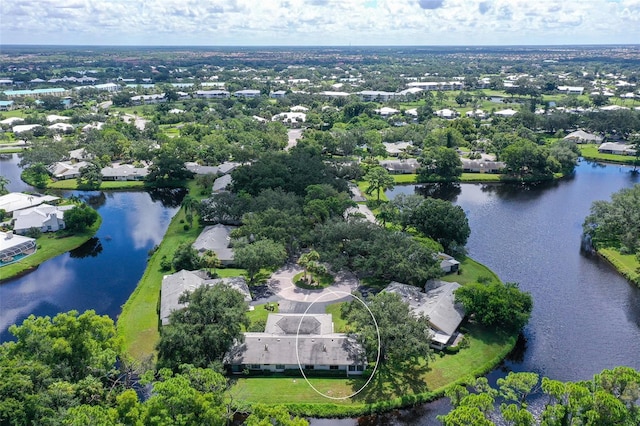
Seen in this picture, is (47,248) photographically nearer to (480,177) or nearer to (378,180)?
(378,180)

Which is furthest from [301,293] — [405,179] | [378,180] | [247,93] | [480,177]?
[247,93]

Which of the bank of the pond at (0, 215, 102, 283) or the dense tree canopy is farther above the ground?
the dense tree canopy

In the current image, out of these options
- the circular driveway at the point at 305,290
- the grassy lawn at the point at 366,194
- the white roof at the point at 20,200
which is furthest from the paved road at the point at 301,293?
the white roof at the point at 20,200

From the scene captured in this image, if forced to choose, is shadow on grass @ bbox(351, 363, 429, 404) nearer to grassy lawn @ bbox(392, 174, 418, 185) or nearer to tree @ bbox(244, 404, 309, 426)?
tree @ bbox(244, 404, 309, 426)

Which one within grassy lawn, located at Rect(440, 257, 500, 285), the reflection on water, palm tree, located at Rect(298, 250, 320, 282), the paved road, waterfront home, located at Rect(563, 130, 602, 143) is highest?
waterfront home, located at Rect(563, 130, 602, 143)

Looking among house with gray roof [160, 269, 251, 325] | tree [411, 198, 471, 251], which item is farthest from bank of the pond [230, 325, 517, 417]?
tree [411, 198, 471, 251]

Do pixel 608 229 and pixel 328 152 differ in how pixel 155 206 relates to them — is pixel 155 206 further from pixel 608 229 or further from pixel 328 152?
pixel 608 229

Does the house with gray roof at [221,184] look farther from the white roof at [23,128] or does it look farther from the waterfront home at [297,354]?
the white roof at [23,128]
